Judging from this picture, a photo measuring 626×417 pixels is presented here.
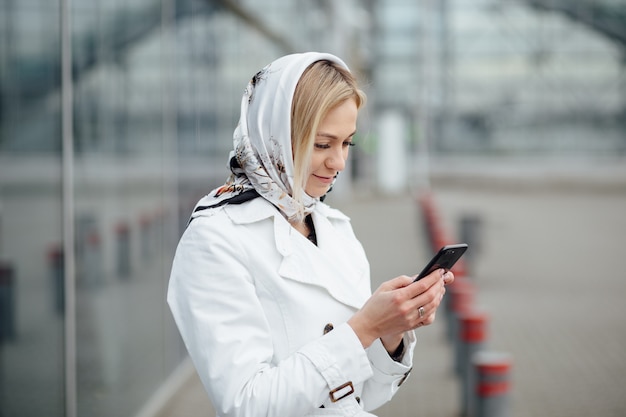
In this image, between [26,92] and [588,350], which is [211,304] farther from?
[588,350]

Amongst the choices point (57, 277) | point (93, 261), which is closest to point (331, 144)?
point (57, 277)

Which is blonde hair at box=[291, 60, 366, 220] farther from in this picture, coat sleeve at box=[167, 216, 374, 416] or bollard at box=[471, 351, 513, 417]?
bollard at box=[471, 351, 513, 417]

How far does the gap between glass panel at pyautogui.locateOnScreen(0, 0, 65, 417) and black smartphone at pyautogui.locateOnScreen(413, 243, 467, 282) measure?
193 centimetres

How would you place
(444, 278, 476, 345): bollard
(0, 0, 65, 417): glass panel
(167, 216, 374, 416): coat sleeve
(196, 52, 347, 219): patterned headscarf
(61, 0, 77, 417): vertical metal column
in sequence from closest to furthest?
(167, 216, 374, 416): coat sleeve
(196, 52, 347, 219): patterned headscarf
(0, 0, 65, 417): glass panel
(61, 0, 77, 417): vertical metal column
(444, 278, 476, 345): bollard

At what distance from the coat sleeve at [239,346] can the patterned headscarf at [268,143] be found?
0.18 meters

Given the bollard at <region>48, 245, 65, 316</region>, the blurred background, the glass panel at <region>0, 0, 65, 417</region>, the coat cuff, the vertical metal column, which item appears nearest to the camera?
the coat cuff

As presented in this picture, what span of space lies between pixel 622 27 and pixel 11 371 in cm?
3464

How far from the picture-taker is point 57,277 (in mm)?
4066

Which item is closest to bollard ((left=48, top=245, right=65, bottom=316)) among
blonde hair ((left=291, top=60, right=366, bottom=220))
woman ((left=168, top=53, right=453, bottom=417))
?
woman ((left=168, top=53, right=453, bottom=417))

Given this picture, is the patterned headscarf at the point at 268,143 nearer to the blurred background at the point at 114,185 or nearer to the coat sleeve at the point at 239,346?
the coat sleeve at the point at 239,346

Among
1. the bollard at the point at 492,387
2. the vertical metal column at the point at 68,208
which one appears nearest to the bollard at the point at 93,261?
the vertical metal column at the point at 68,208

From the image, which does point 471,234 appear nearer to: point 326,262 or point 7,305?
point 7,305

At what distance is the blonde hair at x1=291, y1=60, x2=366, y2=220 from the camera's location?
2.17 metres

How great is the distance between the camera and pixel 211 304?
6.77 ft
